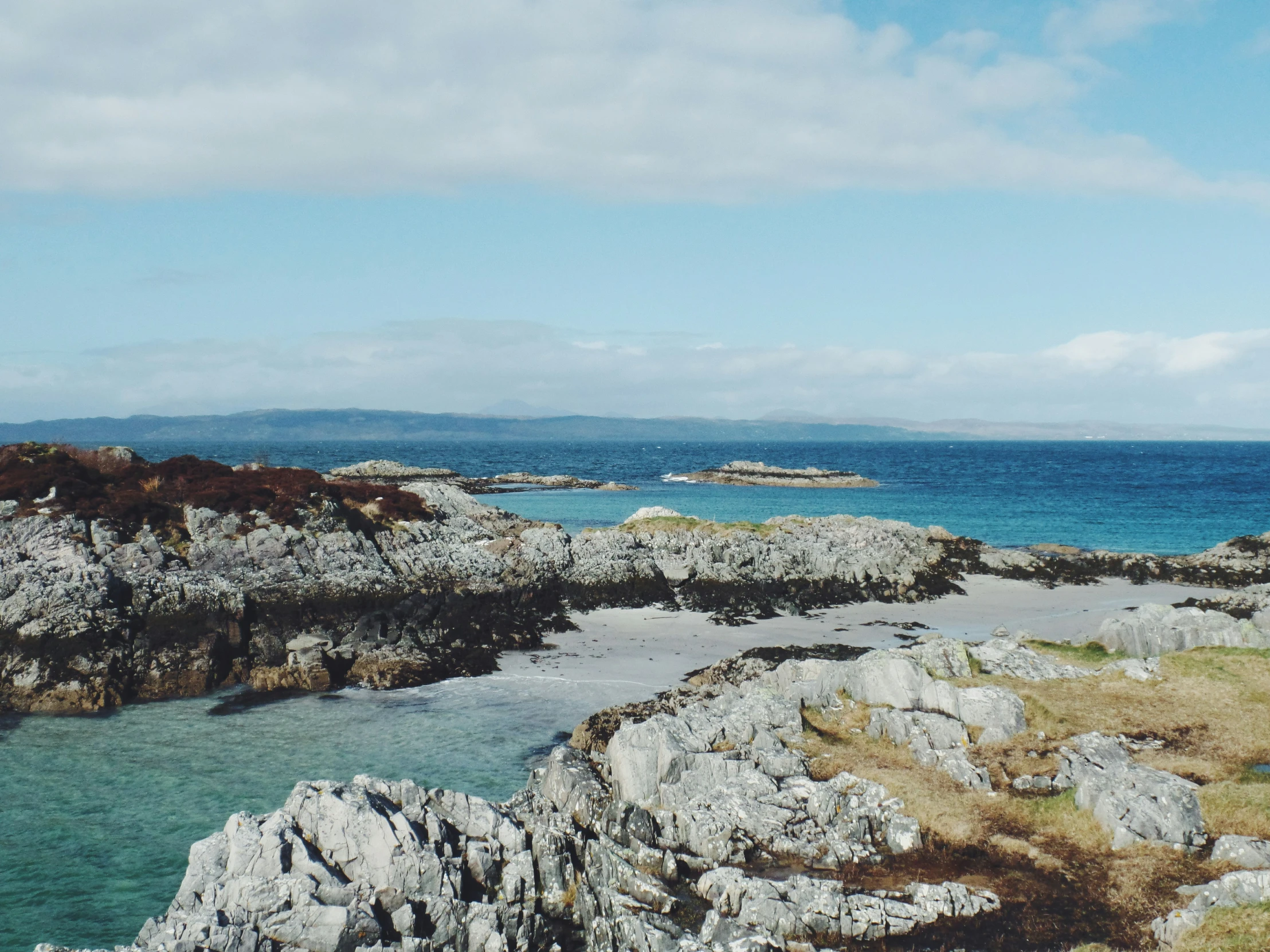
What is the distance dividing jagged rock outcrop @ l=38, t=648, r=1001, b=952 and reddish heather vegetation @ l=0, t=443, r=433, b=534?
100ft

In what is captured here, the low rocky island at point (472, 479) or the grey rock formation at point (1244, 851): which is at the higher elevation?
the low rocky island at point (472, 479)

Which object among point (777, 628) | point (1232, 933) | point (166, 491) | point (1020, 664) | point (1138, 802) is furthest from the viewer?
point (166, 491)

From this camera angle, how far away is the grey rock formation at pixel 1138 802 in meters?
15.6

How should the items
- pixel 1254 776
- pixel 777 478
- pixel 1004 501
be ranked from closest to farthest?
pixel 1254 776, pixel 1004 501, pixel 777 478

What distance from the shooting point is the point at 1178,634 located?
1125 inches

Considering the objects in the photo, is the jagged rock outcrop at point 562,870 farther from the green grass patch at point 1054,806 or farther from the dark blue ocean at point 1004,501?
the dark blue ocean at point 1004,501

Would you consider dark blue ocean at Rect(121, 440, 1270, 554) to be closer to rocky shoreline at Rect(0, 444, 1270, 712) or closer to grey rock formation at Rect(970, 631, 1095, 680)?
rocky shoreline at Rect(0, 444, 1270, 712)

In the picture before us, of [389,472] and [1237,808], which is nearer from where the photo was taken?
Answer: [1237,808]

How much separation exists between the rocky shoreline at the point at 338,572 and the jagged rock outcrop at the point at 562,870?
562 inches

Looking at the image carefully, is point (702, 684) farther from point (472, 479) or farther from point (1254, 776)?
point (472, 479)

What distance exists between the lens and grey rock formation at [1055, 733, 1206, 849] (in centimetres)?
1564

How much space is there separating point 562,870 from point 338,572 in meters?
29.9

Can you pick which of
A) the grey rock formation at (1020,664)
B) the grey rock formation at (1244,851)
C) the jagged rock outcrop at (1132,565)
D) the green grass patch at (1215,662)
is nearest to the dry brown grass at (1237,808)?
Result: the grey rock formation at (1244,851)

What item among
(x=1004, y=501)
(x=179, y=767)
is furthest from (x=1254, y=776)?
(x=1004, y=501)
